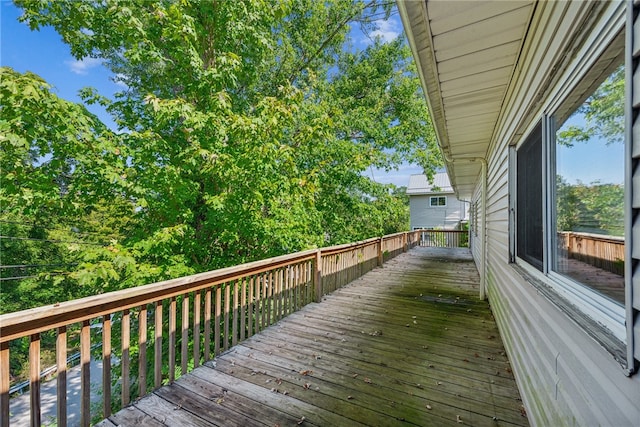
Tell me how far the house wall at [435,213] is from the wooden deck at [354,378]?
1762 cm

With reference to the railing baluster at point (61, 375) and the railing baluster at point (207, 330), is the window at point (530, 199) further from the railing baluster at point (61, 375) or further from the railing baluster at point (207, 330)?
the railing baluster at point (61, 375)

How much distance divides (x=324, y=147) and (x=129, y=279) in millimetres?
5139

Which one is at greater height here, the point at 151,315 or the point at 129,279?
the point at 129,279

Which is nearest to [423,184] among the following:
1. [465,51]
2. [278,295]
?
[278,295]

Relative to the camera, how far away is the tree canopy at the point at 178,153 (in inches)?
176

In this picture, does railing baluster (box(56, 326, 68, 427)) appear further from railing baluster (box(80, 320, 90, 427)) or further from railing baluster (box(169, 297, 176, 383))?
railing baluster (box(169, 297, 176, 383))

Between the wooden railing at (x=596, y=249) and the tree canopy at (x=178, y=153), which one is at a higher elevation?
the tree canopy at (x=178, y=153)

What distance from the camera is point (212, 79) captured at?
5.57 meters

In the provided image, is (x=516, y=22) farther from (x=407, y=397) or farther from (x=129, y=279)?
(x=129, y=279)

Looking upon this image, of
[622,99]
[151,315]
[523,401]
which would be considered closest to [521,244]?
[523,401]

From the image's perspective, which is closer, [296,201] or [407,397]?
[407,397]

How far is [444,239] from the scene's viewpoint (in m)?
14.8

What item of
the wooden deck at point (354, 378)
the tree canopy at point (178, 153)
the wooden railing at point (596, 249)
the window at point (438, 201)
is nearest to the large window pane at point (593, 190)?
the wooden railing at point (596, 249)

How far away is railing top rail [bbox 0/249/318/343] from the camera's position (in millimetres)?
1566
